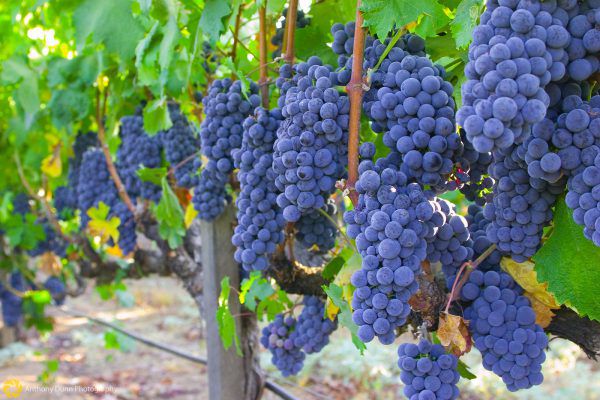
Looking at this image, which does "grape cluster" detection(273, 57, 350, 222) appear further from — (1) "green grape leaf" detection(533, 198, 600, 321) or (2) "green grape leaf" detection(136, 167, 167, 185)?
(2) "green grape leaf" detection(136, 167, 167, 185)

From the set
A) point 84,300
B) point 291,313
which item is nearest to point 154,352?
point 84,300

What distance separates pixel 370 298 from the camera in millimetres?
1104

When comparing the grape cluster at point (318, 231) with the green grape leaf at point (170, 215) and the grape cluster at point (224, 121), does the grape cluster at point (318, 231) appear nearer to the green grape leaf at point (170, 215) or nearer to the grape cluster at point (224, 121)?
the grape cluster at point (224, 121)

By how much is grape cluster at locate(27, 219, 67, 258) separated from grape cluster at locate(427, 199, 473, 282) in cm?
366

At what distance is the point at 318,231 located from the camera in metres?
1.75

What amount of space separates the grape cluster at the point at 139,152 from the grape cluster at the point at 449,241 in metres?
1.75

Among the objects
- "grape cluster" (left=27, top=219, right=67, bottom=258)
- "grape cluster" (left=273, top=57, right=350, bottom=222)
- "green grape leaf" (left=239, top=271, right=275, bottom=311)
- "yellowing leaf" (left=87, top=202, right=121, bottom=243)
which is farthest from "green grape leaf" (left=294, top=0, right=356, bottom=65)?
"grape cluster" (left=27, top=219, right=67, bottom=258)

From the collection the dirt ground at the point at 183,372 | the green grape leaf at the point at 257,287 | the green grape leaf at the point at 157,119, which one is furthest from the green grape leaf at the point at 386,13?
the dirt ground at the point at 183,372

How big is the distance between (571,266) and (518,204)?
0.52 ft

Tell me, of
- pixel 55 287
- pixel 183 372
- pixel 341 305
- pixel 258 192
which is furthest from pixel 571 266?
pixel 183 372

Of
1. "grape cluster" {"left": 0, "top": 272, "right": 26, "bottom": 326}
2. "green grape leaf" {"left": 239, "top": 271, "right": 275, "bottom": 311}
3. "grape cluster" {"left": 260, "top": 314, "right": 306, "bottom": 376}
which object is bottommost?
"grape cluster" {"left": 0, "top": 272, "right": 26, "bottom": 326}

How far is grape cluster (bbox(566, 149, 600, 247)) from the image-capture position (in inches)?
35.5

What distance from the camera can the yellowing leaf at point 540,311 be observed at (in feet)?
4.33

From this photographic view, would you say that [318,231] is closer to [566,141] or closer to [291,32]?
[291,32]
